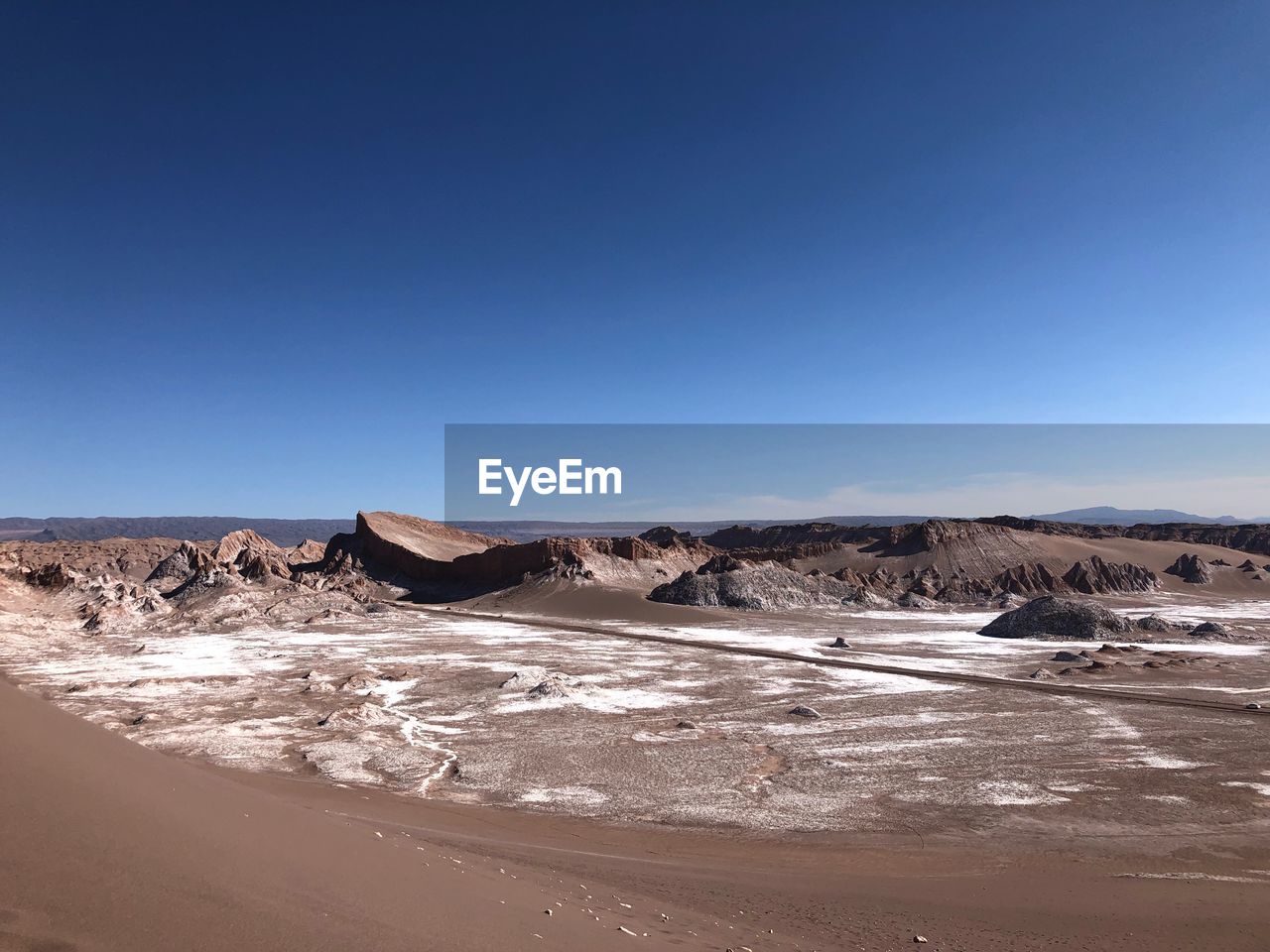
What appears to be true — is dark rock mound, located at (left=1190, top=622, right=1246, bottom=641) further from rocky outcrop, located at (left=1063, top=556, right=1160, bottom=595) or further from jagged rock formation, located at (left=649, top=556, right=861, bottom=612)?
rocky outcrop, located at (left=1063, top=556, right=1160, bottom=595)

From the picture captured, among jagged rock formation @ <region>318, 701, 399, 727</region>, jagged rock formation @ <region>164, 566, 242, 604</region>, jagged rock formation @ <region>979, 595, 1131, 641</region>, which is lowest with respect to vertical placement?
jagged rock formation @ <region>979, 595, 1131, 641</region>

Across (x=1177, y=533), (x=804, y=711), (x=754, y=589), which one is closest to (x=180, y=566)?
(x=754, y=589)

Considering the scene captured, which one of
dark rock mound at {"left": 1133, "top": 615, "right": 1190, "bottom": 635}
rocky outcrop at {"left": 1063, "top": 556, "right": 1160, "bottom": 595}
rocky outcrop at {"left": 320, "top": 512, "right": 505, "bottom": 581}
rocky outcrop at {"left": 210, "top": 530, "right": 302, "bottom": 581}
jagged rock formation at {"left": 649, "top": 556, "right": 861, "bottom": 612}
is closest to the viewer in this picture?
dark rock mound at {"left": 1133, "top": 615, "right": 1190, "bottom": 635}

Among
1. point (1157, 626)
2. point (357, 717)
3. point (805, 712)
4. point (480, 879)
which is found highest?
point (480, 879)

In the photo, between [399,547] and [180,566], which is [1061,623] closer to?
[399,547]

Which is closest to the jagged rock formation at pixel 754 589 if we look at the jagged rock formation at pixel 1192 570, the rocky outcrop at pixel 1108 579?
the rocky outcrop at pixel 1108 579

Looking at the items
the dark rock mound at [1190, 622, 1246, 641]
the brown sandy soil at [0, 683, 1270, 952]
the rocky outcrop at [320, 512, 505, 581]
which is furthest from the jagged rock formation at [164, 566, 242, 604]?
the dark rock mound at [1190, 622, 1246, 641]
